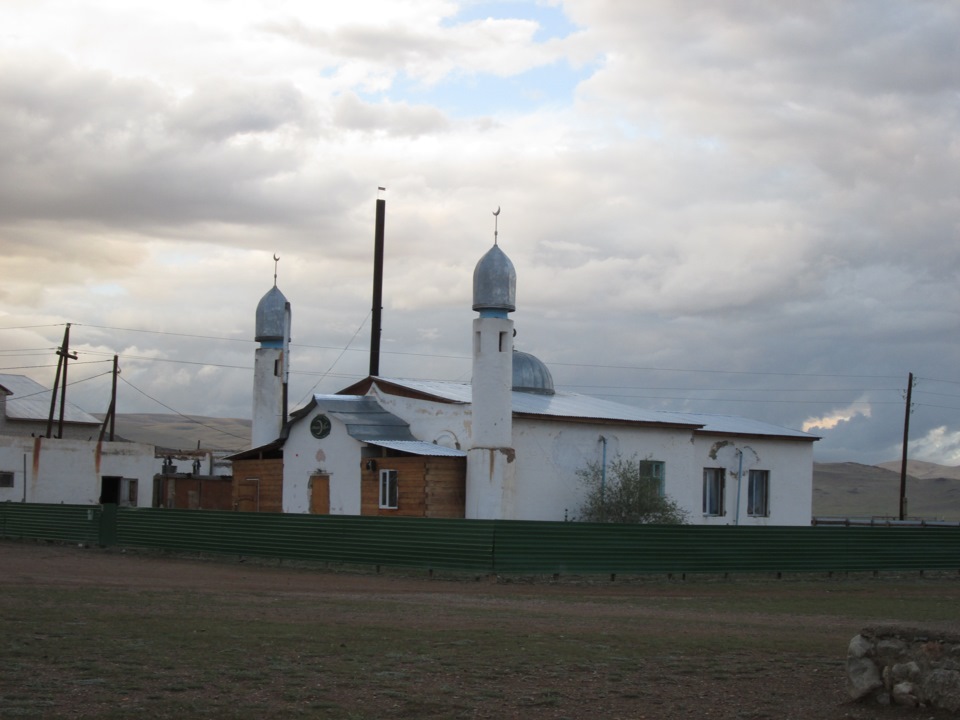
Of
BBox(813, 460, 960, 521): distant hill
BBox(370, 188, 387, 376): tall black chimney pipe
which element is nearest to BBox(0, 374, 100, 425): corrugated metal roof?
BBox(370, 188, 387, 376): tall black chimney pipe

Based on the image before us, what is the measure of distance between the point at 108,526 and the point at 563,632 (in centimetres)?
2224

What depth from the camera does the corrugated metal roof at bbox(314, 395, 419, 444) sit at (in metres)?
35.7

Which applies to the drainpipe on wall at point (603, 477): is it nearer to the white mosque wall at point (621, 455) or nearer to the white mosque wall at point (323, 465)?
the white mosque wall at point (621, 455)

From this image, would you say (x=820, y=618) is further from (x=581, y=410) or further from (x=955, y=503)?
(x=955, y=503)

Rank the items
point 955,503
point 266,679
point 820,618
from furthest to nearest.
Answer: point 955,503 < point 820,618 < point 266,679

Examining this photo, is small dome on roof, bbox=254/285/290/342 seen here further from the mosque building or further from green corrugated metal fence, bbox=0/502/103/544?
→ green corrugated metal fence, bbox=0/502/103/544

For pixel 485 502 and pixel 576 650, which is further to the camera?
pixel 485 502

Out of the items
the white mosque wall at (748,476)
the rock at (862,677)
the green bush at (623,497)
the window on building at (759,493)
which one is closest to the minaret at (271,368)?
the green bush at (623,497)

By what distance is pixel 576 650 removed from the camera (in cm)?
1406

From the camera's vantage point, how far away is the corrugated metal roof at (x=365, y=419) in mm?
35688

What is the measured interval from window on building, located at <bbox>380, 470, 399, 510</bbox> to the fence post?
7.68 m

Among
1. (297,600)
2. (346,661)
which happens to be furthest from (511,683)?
(297,600)

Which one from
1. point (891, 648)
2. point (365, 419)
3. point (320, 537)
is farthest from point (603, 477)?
point (891, 648)

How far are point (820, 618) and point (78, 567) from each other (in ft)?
54.6
